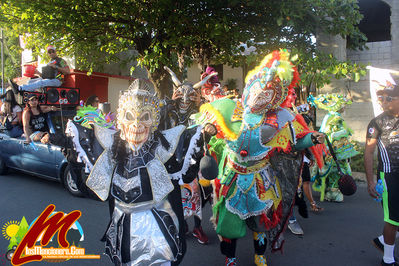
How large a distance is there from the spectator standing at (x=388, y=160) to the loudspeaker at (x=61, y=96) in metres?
6.61

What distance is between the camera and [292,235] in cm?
448

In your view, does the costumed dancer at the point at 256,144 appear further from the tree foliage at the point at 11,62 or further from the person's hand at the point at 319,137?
the tree foliage at the point at 11,62

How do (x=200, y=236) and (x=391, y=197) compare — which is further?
A: (x=200, y=236)

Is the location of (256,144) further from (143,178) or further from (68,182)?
(68,182)

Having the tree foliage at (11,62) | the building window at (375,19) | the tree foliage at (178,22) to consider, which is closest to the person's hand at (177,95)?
the tree foliage at (178,22)

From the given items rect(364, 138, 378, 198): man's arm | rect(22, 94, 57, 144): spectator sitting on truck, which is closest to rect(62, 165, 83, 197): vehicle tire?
rect(22, 94, 57, 144): spectator sitting on truck

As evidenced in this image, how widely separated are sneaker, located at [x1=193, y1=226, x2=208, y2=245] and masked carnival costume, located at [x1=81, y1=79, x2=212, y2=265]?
1852mm

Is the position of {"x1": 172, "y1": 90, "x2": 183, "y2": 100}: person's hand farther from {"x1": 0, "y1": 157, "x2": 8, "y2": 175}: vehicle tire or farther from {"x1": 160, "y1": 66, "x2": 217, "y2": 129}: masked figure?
{"x1": 0, "y1": 157, "x2": 8, "y2": 175}: vehicle tire

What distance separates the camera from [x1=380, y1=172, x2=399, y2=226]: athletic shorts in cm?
319

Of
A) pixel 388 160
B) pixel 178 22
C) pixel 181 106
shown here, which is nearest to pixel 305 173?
pixel 388 160

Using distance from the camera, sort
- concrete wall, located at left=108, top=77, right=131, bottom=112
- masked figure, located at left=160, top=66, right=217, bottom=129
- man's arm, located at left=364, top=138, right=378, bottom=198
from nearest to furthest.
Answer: man's arm, located at left=364, top=138, right=378, bottom=198 → masked figure, located at left=160, top=66, right=217, bottom=129 → concrete wall, located at left=108, top=77, right=131, bottom=112

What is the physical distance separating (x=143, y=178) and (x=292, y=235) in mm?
2996

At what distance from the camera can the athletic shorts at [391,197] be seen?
10.5 feet

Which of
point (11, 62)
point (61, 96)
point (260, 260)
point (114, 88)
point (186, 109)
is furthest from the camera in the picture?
point (11, 62)
